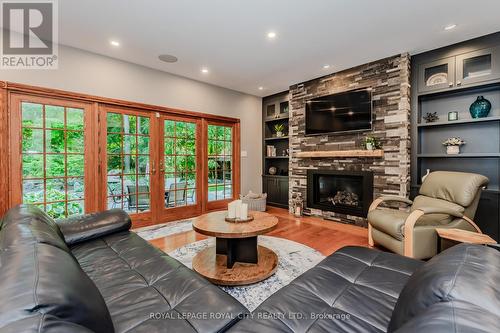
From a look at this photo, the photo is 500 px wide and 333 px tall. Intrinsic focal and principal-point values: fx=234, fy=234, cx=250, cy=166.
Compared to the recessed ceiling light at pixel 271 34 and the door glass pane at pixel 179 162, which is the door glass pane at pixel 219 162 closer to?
the door glass pane at pixel 179 162

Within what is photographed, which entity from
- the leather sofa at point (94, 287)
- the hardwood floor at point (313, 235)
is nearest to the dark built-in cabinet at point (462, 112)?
the hardwood floor at point (313, 235)

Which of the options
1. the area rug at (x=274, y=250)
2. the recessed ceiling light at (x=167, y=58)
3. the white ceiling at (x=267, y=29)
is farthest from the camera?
the recessed ceiling light at (x=167, y=58)

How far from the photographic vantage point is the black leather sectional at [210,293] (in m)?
0.62

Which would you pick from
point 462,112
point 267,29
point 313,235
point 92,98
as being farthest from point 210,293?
point 462,112

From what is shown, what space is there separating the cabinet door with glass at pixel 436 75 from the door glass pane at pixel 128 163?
4442 mm

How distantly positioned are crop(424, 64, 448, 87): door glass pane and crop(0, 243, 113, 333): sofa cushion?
14.8ft

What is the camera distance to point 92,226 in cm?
207

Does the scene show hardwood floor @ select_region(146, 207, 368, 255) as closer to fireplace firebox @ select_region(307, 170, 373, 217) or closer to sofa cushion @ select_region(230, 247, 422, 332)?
fireplace firebox @ select_region(307, 170, 373, 217)

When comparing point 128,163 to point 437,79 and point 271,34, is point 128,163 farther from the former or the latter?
point 437,79

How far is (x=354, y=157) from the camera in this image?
410 centimetres

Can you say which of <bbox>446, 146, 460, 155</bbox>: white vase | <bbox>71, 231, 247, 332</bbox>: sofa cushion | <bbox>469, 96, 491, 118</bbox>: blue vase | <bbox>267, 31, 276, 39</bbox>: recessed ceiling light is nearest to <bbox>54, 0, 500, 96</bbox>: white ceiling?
<bbox>267, 31, 276, 39</bbox>: recessed ceiling light

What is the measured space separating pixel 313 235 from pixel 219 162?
100 inches

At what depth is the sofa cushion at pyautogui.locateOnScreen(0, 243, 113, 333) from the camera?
0.60 meters

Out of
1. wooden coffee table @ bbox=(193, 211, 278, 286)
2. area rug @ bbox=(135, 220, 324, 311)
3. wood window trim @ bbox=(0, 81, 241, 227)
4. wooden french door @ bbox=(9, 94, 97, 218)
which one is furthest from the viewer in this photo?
wooden french door @ bbox=(9, 94, 97, 218)
